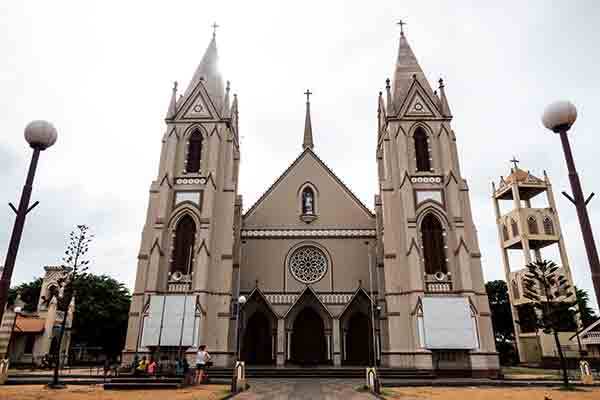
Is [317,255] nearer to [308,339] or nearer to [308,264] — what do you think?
[308,264]

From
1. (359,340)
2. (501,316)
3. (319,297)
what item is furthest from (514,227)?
(319,297)

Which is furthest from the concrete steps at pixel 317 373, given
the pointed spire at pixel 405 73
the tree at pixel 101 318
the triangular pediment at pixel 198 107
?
the tree at pixel 101 318

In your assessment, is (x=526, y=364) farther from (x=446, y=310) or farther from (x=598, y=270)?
(x=598, y=270)

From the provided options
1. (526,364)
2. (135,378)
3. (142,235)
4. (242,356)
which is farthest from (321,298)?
(526,364)

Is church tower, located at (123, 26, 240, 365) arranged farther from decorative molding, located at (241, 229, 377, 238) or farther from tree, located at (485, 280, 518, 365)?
tree, located at (485, 280, 518, 365)

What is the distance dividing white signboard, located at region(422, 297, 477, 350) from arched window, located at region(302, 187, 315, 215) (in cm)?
1030

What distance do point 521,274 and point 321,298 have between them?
73.9 ft

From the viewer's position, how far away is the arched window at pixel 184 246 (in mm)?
26109

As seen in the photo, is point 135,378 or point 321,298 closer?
point 135,378

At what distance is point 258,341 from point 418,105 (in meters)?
19.2

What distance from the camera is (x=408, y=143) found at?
2873 centimetres

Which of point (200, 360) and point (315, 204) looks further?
point (315, 204)

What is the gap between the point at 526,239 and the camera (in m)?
39.7

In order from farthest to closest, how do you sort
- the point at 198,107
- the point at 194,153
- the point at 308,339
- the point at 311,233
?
the point at 198,107 < the point at 311,233 < the point at 194,153 < the point at 308,339
